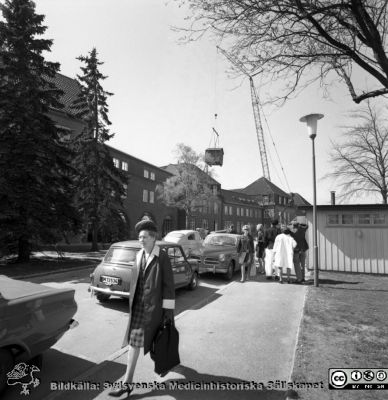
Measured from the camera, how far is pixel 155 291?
346cm

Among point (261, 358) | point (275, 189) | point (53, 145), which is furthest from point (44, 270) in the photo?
point (275, 189)

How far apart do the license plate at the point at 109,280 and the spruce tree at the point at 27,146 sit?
295 inches

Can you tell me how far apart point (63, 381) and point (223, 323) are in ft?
10.2

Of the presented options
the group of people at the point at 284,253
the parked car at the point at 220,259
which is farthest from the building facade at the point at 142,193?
the group of people at the point at 284,253

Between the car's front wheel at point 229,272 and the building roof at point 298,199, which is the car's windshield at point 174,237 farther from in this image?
the building roof at point 298,199

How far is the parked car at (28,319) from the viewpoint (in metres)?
3.16

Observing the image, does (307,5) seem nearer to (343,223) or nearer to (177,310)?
(177,310)

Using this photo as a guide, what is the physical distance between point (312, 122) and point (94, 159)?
54.0ft

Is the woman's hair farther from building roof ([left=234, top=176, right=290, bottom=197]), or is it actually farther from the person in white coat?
building roof ([left=234, top=176, right=290, bottom=197])

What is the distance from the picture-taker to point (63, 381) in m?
3.79

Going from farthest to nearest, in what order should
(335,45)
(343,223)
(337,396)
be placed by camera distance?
(343,223) → (335,45) → (337,396)

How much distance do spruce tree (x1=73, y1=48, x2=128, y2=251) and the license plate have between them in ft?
49.9

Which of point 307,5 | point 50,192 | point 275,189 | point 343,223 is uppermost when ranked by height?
point 275,189

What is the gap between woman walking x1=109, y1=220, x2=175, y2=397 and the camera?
11.2 ft
